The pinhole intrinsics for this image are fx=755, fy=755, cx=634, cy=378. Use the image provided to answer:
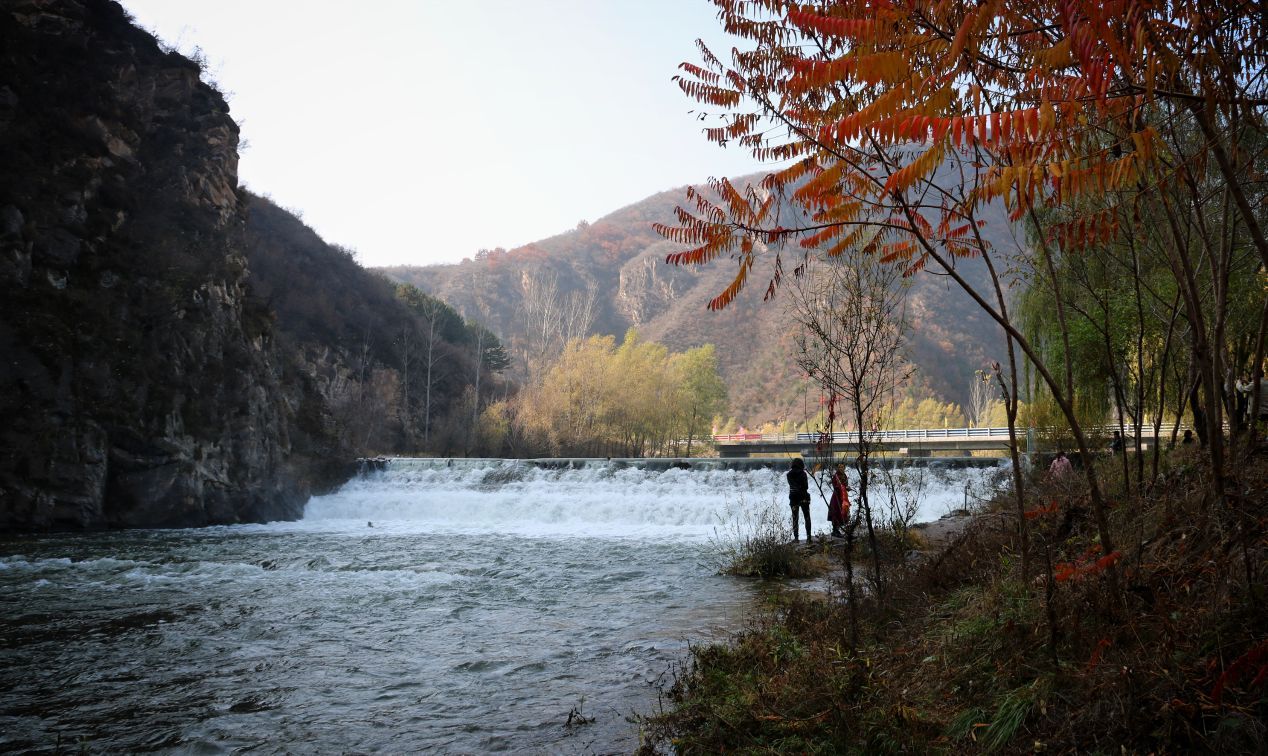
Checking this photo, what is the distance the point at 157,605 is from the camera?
10008 millimetres

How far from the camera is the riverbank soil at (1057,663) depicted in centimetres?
277

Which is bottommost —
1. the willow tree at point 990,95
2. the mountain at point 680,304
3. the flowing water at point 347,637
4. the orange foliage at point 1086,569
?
the flowing water at point 347,637

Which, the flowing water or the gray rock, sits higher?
the gray rock

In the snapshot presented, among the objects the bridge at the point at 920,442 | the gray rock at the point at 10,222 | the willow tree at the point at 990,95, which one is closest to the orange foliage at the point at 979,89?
the willow tree at the point at 990,95

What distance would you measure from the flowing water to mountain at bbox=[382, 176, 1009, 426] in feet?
156

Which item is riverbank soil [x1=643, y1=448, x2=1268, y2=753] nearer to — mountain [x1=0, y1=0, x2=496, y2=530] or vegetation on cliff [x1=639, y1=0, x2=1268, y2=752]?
vegetation on cliff [x1=639, y1=0, x2=1268, y2=752]

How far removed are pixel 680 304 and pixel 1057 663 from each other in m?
107

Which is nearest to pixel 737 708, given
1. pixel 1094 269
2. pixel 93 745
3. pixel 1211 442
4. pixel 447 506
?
pixel 1211 442

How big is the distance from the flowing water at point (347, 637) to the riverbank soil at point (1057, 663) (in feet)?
4.10

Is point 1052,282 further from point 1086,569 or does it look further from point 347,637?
point 347,637

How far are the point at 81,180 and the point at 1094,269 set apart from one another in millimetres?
24761

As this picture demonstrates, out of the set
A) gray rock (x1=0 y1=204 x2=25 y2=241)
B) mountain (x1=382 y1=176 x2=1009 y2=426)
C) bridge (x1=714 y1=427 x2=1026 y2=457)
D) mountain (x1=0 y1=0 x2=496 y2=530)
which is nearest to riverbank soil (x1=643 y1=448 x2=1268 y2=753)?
mountain (x1=0 y1=0 x2=496 y2=530)

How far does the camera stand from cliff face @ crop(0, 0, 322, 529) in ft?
60.1

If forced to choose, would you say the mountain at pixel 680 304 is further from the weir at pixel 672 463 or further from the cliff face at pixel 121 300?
the cliff face at pixel 121 300
